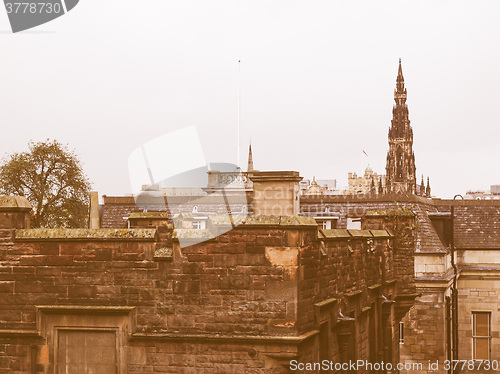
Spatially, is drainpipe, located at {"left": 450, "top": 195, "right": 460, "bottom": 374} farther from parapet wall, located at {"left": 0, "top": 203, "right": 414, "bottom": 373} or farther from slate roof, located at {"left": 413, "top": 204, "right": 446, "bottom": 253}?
→ parapet wall, located at {"left": 0, "top": 203, "right": 414, "bottom": 373}

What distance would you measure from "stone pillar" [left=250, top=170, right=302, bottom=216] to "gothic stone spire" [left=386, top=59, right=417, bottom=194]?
120408mm

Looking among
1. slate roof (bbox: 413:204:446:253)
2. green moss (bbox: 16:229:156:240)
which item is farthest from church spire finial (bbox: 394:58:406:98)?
green moss (bbox: 16:229:156:240)

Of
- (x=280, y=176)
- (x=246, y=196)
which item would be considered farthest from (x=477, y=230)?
(x=280, y=176)

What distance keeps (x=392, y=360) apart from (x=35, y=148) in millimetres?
33276

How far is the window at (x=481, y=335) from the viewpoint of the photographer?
40.8m

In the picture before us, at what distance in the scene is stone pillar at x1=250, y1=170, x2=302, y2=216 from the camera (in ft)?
66.0

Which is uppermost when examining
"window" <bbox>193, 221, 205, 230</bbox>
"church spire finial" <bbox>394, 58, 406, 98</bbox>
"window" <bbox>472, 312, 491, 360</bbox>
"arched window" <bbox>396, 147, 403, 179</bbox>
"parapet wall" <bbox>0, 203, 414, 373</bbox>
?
"church spire finial" <bbox>394, 58, 406, 98</bbox>

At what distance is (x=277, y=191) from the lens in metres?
21.2

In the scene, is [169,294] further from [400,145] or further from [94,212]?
[400,145]

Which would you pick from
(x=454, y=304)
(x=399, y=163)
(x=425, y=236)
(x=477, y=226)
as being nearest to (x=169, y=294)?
(x=425, y=236)

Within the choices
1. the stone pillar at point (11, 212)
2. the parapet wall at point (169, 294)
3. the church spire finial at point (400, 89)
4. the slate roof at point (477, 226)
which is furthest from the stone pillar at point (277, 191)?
the church spire finial at point (400, 89)

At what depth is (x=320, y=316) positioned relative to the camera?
45.9 feet

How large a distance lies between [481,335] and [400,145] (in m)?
104

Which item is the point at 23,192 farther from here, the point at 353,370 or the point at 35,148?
the point at 353,370
